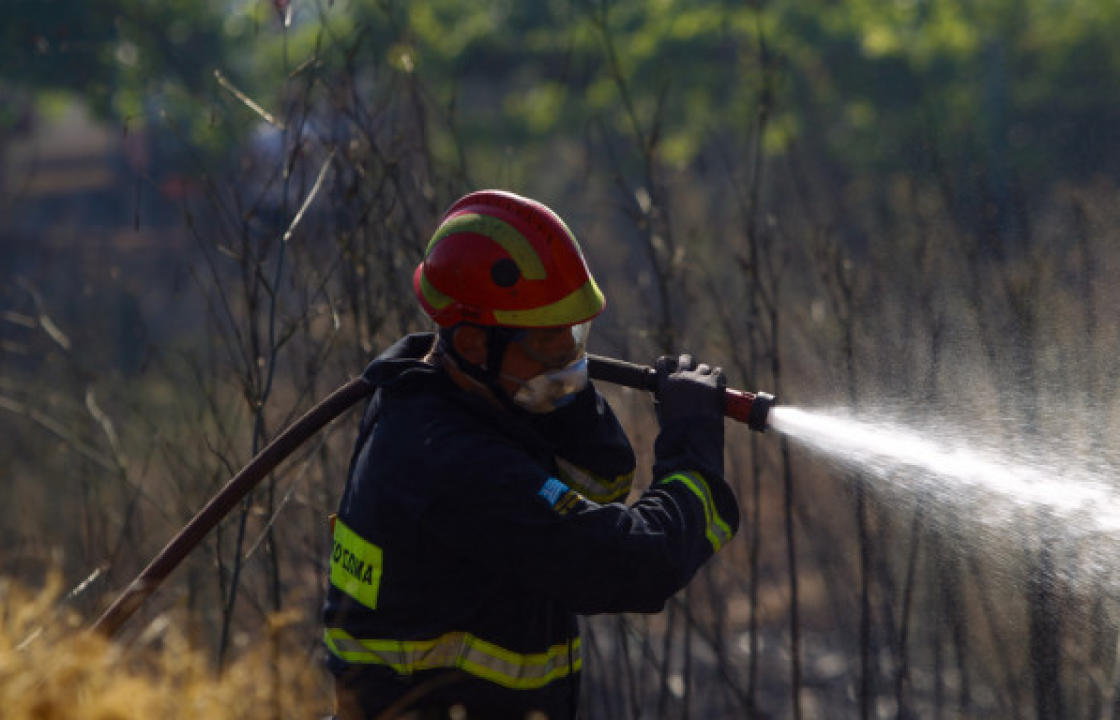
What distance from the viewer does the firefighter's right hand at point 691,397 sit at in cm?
269

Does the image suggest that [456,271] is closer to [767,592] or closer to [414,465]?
[414,465]

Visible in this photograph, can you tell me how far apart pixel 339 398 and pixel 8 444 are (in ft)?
23.8

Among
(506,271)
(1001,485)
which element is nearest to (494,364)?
(506,271)

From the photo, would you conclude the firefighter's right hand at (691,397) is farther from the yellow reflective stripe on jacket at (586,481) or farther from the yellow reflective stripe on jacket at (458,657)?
the yellow reflective stripe on jacket at (458,657)

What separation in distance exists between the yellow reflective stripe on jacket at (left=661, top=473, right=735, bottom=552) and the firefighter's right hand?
0.46ft

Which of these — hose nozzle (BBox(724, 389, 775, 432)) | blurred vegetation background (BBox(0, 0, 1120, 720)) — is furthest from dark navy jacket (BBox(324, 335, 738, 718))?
blurred vegetation background (BBox(0, 0, 1120, 720))

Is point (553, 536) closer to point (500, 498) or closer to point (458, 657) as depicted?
point (500, 498)

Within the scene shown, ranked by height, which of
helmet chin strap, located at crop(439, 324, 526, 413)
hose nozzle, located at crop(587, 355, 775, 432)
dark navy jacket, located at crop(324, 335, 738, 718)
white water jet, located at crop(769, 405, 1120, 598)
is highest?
helmet chin strap, located at crop(439, 324, 526, 413)

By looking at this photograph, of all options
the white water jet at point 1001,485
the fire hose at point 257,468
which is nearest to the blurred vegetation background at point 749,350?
the white water jet at point 1001,485

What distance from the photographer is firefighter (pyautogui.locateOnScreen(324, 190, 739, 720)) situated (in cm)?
241

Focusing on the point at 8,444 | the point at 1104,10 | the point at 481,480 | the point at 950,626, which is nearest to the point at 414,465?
the point at 481,480

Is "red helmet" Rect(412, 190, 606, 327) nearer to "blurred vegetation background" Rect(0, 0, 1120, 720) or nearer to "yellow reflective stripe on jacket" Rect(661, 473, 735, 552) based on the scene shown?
"yellow reflective stripe on jacket" Rect(661, 473, 735, 552)

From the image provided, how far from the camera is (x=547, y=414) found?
2805 mm

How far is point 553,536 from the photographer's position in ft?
7.80
